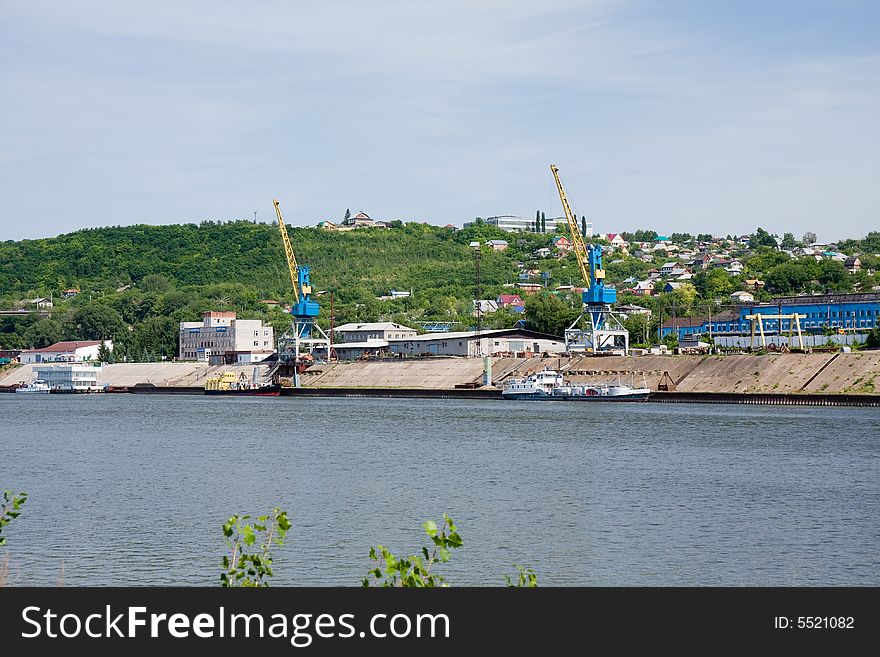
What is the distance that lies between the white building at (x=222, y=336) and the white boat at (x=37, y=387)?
1823cm

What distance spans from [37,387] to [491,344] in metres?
49.5

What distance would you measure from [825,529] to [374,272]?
172054mm

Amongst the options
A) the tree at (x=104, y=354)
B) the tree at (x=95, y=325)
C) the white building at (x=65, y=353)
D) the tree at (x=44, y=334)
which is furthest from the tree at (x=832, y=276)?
the tree at (x=44, y=334)

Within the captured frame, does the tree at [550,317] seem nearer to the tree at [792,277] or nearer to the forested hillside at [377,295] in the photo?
the forested hillside at [377,295]

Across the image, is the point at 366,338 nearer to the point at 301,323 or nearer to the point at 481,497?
the point at 301,323

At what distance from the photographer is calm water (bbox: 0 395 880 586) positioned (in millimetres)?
20906

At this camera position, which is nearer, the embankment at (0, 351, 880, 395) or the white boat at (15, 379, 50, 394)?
the embankment at (0, 351, 880, 395)

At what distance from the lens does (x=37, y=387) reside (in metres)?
124

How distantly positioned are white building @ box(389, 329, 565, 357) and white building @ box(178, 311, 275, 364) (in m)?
27.2

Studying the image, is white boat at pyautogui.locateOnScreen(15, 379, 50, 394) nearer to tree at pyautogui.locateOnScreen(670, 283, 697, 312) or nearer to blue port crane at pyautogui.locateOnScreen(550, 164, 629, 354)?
blue port crane at pyautogui.locateOnScreen(550, 164, 629, 354)

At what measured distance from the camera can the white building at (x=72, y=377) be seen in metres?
123

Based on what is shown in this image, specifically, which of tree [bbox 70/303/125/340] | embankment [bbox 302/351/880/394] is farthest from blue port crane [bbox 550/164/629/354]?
tree [bbox 70/303/125/340]
